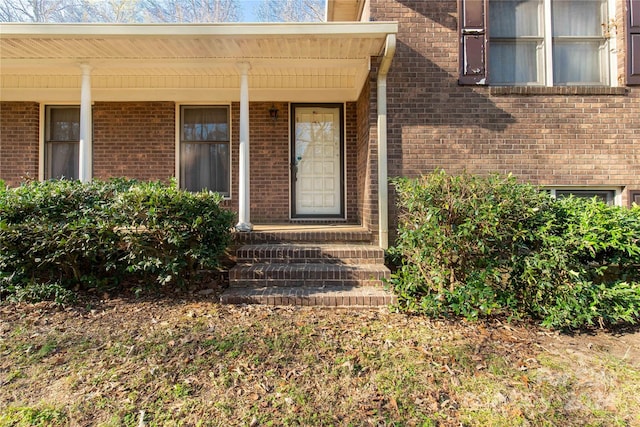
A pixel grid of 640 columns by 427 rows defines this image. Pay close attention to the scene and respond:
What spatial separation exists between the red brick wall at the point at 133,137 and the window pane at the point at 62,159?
0.58 meters

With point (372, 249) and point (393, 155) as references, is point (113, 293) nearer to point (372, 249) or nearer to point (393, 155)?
point (372, 249)

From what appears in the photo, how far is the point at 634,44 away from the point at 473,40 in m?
2.27

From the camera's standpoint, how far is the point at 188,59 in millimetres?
5367

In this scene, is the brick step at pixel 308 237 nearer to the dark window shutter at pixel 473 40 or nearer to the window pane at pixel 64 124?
the dark window shutter at pixel 473 40

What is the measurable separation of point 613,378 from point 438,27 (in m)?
4.63

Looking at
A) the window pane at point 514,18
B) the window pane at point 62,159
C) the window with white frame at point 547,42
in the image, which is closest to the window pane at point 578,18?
the window with white frame at point 547,42

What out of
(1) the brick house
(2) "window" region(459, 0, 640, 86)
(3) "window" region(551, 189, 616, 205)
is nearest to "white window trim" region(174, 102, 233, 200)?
(1) the brick house

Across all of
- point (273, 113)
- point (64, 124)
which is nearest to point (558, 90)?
point (273, 113)

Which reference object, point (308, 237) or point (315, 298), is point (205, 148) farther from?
point (315, 298)

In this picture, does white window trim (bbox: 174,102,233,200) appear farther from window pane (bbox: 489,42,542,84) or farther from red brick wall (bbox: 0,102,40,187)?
window pane (bbox: 489,42,542,84)

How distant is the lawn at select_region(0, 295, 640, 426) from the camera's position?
89.4 inches

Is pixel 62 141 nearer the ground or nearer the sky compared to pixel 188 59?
nearer the ground

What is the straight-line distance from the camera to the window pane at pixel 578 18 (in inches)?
212

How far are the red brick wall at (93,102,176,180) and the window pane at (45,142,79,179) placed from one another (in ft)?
1.92
